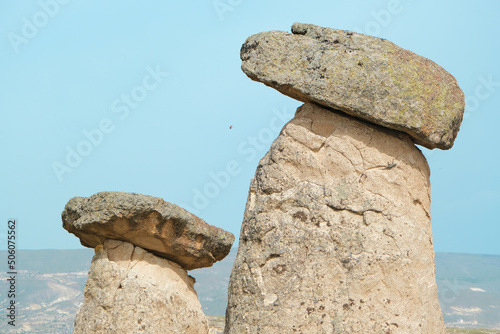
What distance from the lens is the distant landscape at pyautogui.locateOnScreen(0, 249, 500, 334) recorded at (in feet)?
118

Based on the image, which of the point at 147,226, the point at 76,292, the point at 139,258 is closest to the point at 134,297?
the point at 139,258

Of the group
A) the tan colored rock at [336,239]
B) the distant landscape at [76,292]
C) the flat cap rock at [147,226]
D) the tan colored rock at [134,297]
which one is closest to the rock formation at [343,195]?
the tan colored rock at [336,239]

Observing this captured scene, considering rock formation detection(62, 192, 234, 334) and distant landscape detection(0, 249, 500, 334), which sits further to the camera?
distant landscape detection(0, 249, 500, 334)

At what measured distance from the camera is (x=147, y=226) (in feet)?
32.7

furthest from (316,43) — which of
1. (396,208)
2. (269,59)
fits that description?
(396,208)

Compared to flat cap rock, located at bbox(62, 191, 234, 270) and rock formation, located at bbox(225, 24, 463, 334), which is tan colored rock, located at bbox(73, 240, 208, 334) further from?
rock formation, located at bbox(225, 24, 463, 334)

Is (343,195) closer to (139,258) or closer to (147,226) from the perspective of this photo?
(147,226)

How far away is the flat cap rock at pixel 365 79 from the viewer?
810 centimetres

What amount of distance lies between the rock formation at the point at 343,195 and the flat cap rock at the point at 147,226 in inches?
76.6

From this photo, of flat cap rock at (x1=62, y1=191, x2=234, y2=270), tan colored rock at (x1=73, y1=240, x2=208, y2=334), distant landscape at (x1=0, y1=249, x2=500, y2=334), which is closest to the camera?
flat cap rock at (x1=62, y1=191, x2=234, y2=270)

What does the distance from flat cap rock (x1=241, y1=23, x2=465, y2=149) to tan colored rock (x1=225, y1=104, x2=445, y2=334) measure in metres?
0.33

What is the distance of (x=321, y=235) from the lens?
7891 mm

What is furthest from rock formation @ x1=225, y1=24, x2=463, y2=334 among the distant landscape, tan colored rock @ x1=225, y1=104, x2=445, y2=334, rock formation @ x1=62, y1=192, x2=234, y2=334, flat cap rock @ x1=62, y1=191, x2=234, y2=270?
the distant landscape

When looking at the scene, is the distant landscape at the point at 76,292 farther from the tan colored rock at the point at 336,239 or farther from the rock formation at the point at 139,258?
the tan colored rock at the point at 336,239
